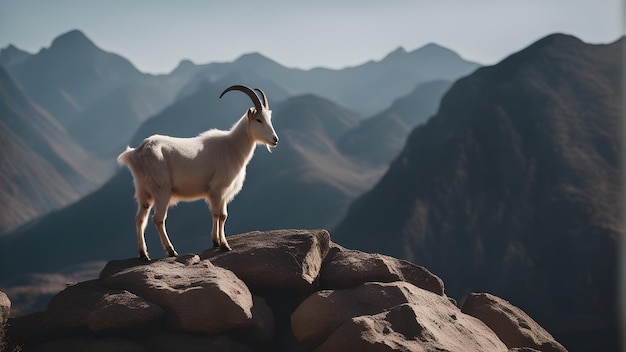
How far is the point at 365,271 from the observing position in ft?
56.7

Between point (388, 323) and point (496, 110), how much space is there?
124117 millimetres

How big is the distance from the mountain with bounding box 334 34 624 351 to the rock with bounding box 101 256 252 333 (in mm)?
72752

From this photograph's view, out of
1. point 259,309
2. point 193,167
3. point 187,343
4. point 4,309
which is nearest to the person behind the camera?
point 187,343

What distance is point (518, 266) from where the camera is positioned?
4262 inches

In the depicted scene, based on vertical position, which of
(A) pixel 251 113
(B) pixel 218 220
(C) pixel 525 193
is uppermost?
(A) pixel 251 113

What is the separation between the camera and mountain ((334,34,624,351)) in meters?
101

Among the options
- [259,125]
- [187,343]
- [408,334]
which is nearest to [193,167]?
[259,125]

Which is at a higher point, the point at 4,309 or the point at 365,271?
the point at 365,271

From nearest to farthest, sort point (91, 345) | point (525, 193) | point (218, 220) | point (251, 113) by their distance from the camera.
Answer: point (91, 345), point (218, 220), point (251, 113), point (525, 193)

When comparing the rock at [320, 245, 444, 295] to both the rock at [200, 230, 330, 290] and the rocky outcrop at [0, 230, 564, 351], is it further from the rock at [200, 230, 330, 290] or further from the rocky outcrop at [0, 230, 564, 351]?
the rock at [200, 230, 330, 290]

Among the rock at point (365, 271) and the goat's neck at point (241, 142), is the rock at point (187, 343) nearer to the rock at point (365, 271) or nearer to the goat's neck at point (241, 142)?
the rock at point (365, 271)

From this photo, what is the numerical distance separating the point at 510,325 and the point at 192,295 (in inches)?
341

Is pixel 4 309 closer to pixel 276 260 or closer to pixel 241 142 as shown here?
pixel 276 260

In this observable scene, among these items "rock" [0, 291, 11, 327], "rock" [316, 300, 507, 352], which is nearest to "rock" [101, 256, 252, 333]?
"rock" [316, 300, 507, 352]
